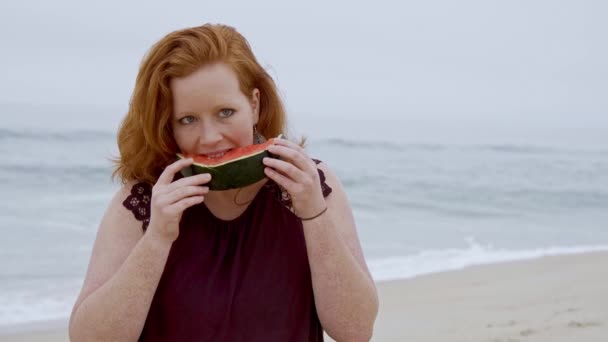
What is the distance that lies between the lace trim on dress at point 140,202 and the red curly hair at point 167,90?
0.03 m

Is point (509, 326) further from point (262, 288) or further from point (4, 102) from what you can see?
point (4, 102)

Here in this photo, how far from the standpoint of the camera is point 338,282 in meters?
2.55

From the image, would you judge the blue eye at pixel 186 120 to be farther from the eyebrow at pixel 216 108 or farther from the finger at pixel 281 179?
the finger at pixel 281 179

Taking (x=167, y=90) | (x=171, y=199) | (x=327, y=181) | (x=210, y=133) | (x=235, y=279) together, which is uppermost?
(x=167, y=90)

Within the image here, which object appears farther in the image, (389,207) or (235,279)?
(389,207)

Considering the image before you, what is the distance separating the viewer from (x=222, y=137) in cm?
257

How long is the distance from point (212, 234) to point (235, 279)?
193mm

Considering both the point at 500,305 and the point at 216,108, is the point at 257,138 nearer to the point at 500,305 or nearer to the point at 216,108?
the point at 216,108

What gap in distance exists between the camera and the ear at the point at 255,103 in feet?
8.94

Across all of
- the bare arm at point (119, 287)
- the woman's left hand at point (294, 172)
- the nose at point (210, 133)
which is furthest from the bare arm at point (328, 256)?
the bare arm at point (119, 287)

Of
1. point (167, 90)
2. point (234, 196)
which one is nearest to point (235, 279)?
point (234, 196)

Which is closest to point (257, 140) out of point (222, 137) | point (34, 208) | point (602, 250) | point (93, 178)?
point (222, 137)

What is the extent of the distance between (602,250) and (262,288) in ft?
28.2

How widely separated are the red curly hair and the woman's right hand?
26 cm
